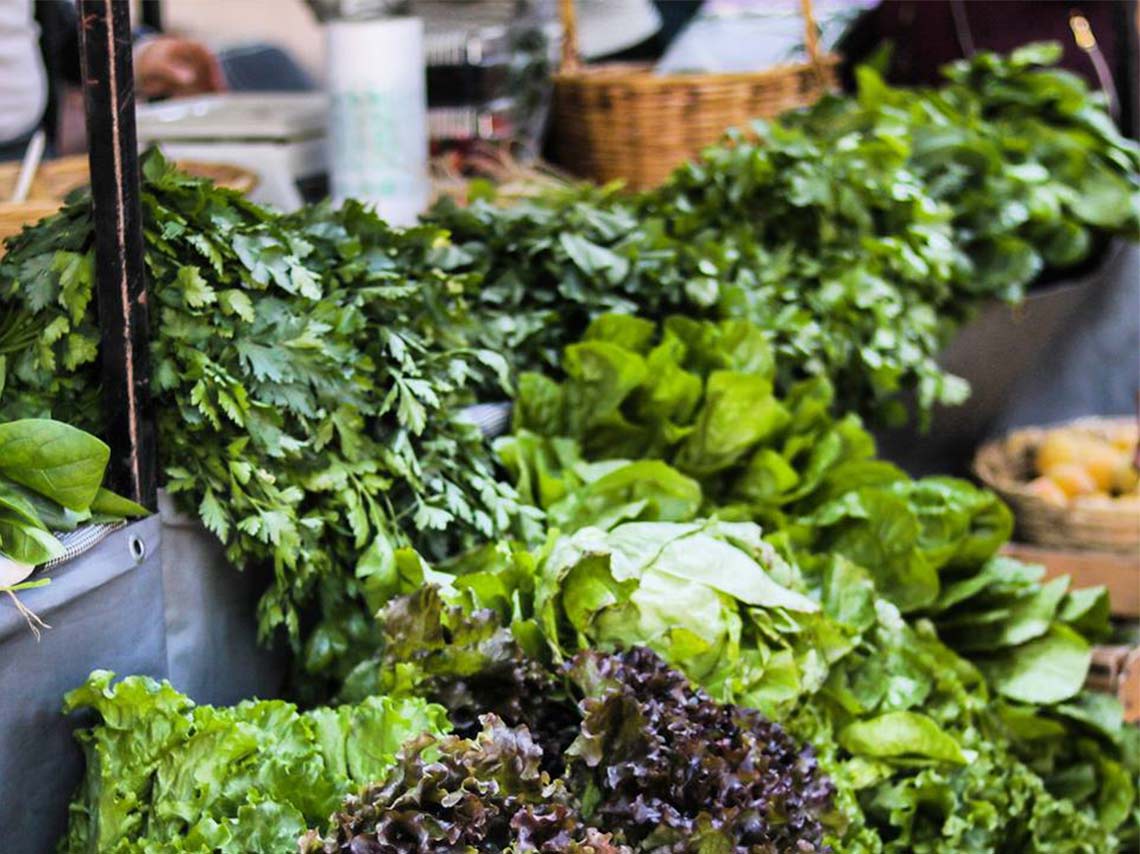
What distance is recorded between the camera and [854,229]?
2.96 m

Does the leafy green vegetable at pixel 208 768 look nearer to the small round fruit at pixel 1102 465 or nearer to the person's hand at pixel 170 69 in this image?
the small round fruit at pixel 1102 465

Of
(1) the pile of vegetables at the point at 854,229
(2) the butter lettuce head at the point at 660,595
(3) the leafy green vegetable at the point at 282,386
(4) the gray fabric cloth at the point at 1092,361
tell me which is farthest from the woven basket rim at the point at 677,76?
(2) the butter lettuce head at the point at 660,595

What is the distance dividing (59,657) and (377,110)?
4.89 ft

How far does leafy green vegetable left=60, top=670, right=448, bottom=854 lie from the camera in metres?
1.40

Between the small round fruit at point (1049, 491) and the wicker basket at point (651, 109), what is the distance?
1.20 metres

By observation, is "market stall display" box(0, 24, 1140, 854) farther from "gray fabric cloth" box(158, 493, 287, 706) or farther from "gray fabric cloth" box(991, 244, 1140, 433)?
"gray fabric cloth" box(991, 244, 1140, 433)

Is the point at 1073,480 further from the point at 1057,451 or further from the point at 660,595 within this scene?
the point at 660,595

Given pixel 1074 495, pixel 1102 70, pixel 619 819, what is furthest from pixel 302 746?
pixel 1102 70

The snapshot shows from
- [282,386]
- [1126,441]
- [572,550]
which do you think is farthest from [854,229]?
[282,386]

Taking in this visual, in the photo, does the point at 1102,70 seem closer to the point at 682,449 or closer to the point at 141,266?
the point at 682,449

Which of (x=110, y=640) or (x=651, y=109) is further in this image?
(x=651, y=109)

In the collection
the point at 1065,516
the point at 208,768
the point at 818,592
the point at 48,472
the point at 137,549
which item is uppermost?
the point at 48,472

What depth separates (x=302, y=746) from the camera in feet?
4.94

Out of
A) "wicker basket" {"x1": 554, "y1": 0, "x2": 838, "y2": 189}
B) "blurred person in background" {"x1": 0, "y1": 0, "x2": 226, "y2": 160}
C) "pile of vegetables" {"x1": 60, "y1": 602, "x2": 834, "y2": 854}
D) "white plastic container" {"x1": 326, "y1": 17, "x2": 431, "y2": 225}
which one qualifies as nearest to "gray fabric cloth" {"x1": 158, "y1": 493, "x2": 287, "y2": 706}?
"pile of vegetables" {"x1": 60, "y1": 602, "x2": 834, "y2": 854}
